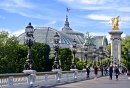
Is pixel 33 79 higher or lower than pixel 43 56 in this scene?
lower

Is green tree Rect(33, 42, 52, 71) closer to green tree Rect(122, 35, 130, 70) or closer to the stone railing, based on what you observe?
green tree Rect(122, 35, 130, 70)

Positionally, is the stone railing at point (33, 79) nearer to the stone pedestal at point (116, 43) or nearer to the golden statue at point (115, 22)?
the stone pedestal at point (116, 43)

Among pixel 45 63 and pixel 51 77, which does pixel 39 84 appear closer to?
pixel 51 77

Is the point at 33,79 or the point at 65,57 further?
the point at 65,57

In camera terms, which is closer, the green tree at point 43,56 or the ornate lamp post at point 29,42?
the ornate lamp post at point 29,42

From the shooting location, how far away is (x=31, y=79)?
98.2 feet

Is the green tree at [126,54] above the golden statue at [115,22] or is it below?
below

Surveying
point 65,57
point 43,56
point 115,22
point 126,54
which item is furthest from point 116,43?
point 43,56

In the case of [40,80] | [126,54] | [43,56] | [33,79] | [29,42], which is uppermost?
[126,54]

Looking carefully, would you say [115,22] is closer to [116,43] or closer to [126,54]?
[116,43]

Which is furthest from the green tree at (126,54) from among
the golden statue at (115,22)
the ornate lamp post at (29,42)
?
the ornate lamp post at (29,42)

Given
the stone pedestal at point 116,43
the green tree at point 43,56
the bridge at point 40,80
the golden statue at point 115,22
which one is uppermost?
the golden statue at point 115,22

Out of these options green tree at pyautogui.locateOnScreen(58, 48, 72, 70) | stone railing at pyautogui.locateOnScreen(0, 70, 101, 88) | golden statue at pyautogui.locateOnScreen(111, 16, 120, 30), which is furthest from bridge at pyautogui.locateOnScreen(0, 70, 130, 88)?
golden statue at pyautogui.locateOnScreen(111, 16, 120, 30)

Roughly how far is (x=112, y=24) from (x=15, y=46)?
6700cm
